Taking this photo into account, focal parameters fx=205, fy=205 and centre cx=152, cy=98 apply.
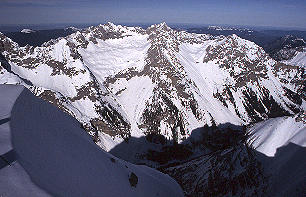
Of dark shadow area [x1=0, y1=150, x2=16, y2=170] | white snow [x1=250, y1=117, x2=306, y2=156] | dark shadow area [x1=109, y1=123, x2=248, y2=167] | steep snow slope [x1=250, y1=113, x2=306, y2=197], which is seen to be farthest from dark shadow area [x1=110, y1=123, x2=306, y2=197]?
dark shadow area [x1=109, y1=123, x2=248, y2=167]

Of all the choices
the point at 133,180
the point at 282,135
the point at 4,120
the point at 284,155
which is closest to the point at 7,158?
the point at 4,120

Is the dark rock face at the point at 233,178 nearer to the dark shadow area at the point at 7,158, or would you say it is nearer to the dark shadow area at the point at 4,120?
the dark shadow area at the point at 7,158

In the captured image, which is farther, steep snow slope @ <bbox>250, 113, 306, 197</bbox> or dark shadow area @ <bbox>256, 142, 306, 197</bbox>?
steep snow slope @ <bbox>250, 113, 306, 197</bbox>

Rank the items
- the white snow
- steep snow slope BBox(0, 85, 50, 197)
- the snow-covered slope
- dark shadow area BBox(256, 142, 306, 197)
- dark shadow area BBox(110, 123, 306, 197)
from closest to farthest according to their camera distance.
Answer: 1. steep snow slope BBox(0, 85, 50, 197)
2. dark shadow area BBox(256, 142, 306, 197)
3. dark shadow area BBox(110, 123, 306, 197)
4. the white snow
5. the snow-covered slope

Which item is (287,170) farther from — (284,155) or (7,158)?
(7,158)

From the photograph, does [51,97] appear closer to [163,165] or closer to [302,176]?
[163,165]

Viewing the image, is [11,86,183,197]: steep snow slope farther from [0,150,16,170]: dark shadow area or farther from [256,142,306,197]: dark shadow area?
[256,142,306,197]: dark shadow area

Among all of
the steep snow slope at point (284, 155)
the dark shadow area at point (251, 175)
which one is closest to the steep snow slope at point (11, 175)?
the steep snow slope at point (284, 155)
